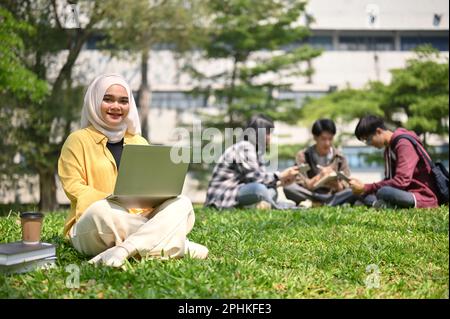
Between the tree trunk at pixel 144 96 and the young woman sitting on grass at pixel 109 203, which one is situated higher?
the tree trunk at pixel 144 96

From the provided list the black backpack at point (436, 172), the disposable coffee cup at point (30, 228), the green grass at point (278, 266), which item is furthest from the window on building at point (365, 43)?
the disposable coffee cup at point (30, 228)

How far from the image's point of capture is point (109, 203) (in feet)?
8.53

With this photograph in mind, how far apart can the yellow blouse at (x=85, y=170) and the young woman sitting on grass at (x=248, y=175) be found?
261cm

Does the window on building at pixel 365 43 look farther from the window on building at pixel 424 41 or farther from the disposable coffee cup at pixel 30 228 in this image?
the disposable coffee cup at pixel 30 228

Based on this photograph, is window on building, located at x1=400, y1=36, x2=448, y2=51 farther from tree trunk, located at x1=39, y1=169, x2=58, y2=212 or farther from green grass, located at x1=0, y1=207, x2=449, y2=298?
green grass, located at x1=0, y1=207, x2=449, y2=298

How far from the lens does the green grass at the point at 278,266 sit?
7.27 ft

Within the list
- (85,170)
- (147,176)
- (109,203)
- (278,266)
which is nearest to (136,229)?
(109,203)

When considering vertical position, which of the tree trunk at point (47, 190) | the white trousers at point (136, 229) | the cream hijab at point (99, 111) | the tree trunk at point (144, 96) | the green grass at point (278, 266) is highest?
the tree trunk at point (144, 96)

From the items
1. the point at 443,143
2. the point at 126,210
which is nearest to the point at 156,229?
the point at 126,210

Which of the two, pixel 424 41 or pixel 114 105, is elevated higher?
pixel 424 41

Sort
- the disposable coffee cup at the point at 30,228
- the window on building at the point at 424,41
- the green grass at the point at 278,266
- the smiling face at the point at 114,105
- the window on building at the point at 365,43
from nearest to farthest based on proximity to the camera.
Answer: the green grass at the point at 278,266
the disposable coffee cup at the point at 30,228
the smiling face at the point at 114,105
the window on building at the point at 424,41
the window on building at the point at 365,43

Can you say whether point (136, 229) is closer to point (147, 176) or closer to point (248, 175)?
point (147, 176)

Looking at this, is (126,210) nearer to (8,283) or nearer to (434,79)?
(8,283)

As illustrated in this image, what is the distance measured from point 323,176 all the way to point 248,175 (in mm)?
789
